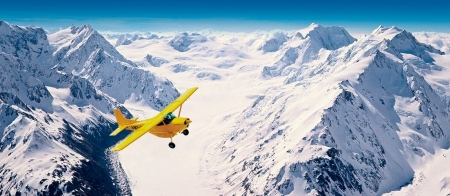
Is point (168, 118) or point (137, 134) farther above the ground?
point (168, 118)

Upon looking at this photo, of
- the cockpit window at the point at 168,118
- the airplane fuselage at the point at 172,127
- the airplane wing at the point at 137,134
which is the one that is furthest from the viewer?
the cockpit window at the point at 168,118

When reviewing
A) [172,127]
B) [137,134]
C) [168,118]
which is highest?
[168,118]

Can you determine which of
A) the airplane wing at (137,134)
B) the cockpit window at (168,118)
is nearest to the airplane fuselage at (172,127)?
the cockpit window at (168,118)

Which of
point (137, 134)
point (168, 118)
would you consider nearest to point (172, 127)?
point (168, 118)

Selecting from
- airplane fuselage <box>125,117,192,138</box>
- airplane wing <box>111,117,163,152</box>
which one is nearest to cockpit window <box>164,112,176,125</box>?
airplane fuselage <box>125,117,192,138</box>

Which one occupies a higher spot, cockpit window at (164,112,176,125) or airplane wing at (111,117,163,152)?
cockpit window at (164,112,176,125)

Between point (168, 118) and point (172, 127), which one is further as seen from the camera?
point (168, 118)

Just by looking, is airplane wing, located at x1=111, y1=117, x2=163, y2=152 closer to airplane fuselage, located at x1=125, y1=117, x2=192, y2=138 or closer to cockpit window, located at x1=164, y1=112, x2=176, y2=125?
cockpit window, located at x1=164, y1=112, x2=176, y2=125

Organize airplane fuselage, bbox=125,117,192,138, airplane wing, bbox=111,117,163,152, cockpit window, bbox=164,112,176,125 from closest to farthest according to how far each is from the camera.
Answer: airplane wing, bbox=111,117,163,152, airplane fuselage, bbox=125,117,192,138, cockpit window, bbox=164,112,176,125

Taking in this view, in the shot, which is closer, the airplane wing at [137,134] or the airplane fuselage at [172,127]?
the airplane wing at [137,134]

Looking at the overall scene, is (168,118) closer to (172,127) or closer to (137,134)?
(172,127)

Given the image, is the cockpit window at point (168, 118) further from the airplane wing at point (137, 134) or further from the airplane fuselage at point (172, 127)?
the airplane wing at point (137, 134)

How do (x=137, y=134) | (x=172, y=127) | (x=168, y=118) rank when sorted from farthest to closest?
(x=168, y=118), (x=172, y=127), (x=137, y=134)
